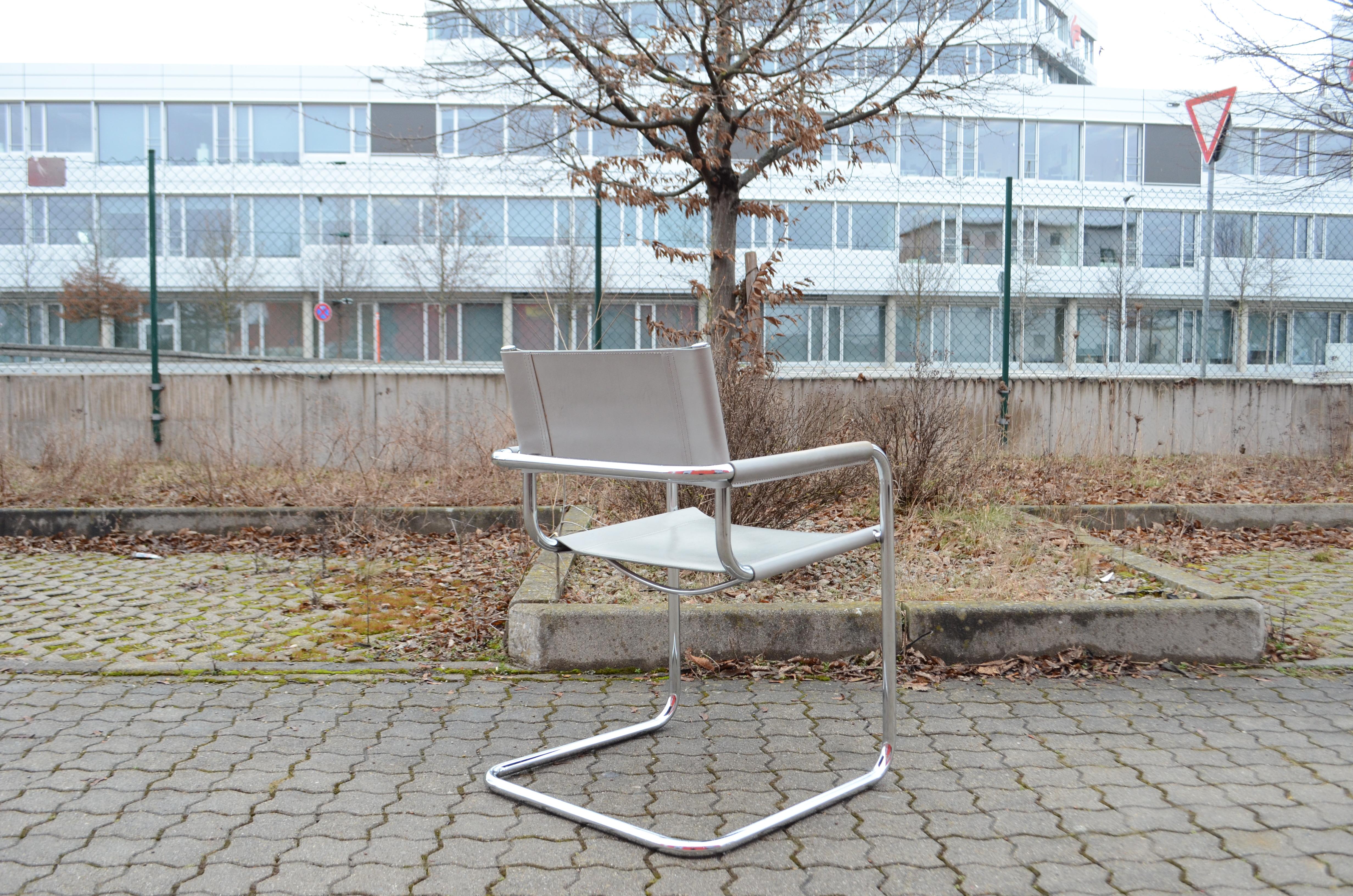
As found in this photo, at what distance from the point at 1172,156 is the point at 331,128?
28.1m

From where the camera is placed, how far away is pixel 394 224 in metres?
31.5

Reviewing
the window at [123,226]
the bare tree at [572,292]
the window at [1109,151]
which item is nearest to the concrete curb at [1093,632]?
the bare tree at [572,292]

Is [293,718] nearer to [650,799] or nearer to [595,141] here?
[650,799]

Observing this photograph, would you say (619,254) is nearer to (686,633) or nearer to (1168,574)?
(1168,574)

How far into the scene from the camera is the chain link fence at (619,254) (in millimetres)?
9391

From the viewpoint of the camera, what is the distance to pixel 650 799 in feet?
8.66

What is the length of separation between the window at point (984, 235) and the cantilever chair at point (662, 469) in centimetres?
711

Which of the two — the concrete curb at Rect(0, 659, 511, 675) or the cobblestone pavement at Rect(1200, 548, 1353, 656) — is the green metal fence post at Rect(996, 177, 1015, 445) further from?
the concrete curb at Rect(0, 659, 511, 675)

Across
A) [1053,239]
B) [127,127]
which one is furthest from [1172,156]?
[127,127]

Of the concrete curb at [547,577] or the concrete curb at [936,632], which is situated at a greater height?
the concrete curb at [547,577]

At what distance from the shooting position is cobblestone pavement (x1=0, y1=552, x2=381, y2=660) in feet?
13.0

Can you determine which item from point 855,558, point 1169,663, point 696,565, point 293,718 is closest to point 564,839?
point 696,565

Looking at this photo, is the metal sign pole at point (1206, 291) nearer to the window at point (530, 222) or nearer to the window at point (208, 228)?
the window at point (530, 222)

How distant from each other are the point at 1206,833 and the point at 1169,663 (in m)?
1.48
